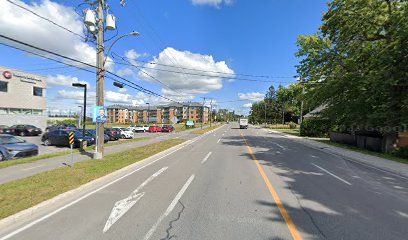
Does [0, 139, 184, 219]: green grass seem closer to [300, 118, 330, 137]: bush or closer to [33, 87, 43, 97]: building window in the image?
[300, 118, 330, 137]: bush

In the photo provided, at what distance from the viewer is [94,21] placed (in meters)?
11.5

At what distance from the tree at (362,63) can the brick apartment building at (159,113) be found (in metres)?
132

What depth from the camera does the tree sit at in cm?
1447

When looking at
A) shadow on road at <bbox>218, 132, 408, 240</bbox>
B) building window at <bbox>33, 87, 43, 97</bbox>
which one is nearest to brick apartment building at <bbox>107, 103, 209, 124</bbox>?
building window at <bbox>33, 87, 43, 97</bbox>

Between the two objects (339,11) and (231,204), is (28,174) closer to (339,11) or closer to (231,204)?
(231,204)

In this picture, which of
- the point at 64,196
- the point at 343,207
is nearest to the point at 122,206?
the point at 64,196

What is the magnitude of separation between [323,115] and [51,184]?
2083 centimetres

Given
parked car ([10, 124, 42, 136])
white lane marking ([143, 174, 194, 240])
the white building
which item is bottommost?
parked car ([10, 124, 42, 136])

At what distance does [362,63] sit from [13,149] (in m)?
23.7

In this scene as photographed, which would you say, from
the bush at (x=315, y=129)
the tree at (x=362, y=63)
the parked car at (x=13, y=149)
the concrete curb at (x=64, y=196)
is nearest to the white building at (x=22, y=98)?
the parked car at (x=13, y=149)

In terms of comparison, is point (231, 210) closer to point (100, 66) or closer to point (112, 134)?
point (100, 66)

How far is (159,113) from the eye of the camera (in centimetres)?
17112

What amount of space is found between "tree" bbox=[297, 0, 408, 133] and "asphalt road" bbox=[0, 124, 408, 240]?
29.1 ft

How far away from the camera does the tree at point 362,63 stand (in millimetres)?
14469
